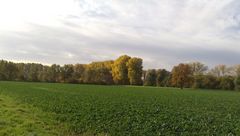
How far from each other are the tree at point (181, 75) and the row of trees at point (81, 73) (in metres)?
20.4

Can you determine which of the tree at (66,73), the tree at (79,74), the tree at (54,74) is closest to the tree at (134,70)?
the tree at (79,74)

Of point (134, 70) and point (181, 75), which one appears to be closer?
point (181, 75)

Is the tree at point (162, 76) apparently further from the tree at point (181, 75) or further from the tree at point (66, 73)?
the tree at point (66, 73)

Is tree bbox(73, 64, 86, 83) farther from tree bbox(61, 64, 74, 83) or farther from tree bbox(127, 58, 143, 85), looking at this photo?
tree bbox(127, 58, 143, 85)

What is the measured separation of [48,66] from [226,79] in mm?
82581

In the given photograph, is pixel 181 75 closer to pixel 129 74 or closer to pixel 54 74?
pixel 129 74

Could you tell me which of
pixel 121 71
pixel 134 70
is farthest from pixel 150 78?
pixel 121 71

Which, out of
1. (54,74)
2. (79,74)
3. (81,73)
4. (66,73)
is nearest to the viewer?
(81,73)

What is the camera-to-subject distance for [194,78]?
126 meters

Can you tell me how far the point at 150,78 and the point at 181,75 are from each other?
2761cm

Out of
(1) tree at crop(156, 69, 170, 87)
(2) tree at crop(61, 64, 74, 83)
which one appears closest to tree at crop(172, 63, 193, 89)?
(1) tree at crop(156, 69, 170, 87)

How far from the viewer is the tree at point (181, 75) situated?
11619 cm

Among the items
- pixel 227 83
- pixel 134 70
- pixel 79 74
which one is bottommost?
pixel 227 83

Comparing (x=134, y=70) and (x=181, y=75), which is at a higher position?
(x=134, y=70)
